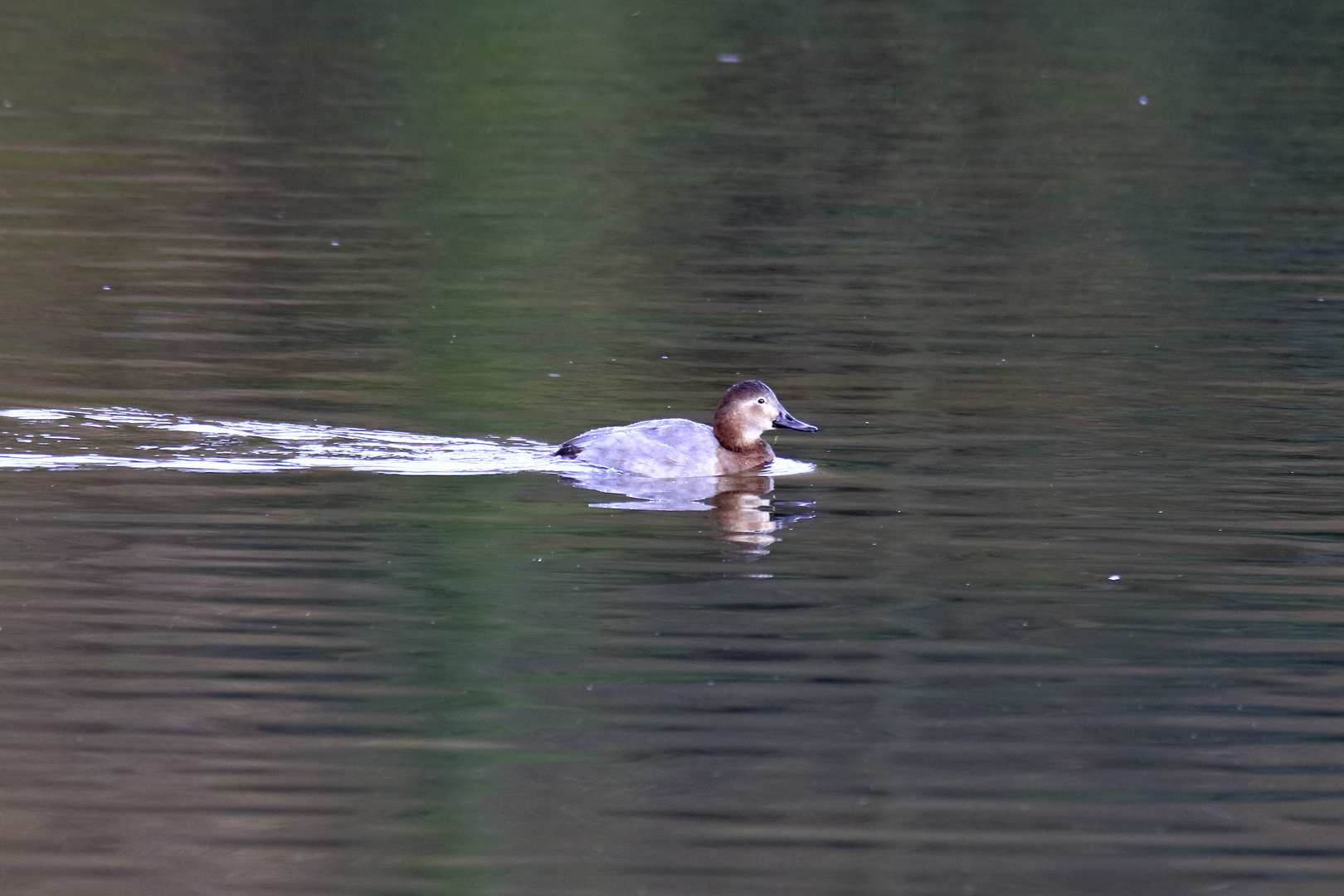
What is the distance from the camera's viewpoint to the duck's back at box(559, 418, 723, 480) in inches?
411

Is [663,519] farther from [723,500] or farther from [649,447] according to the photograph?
[649,447]

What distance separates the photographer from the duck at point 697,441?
10477 mm

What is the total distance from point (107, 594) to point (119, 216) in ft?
34.0

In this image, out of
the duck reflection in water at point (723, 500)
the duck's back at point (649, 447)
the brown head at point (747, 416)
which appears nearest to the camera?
the duck reflection in water at point (723, 500)

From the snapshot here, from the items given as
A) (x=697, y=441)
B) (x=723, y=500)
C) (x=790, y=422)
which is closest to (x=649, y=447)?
(x=697, y=441)

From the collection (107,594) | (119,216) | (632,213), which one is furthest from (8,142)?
(107,594)

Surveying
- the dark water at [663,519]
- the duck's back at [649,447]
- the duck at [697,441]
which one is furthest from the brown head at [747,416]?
the dark water at [663,519]

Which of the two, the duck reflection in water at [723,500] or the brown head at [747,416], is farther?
the brown head at [747,416]

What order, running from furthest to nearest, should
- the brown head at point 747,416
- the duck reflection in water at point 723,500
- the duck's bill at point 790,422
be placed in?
the duck's bill at point 790,422
the brown head at point 747,416
the duck reflection in water at point 723,500

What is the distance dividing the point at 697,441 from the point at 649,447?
10.9 inches

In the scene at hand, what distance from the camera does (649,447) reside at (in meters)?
10.5

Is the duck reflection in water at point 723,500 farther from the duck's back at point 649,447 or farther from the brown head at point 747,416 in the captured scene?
the brown head at point 747,416

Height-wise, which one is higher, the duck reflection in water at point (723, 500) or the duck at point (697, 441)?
the duck at point (697, 441)

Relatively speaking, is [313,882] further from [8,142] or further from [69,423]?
[8,142]
